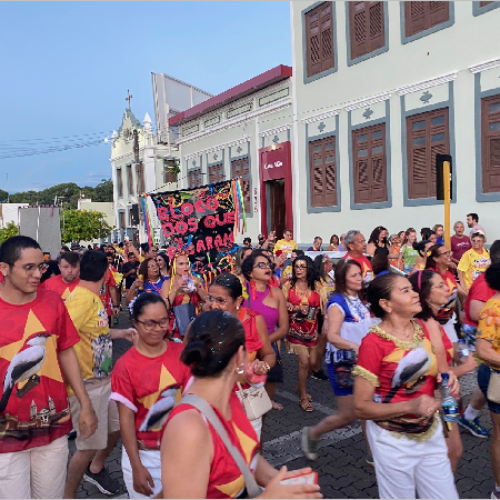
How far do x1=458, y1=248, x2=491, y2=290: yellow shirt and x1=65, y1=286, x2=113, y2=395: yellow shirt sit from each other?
6048 mm

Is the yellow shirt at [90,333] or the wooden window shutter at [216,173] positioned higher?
the wooden window shutter at [216,173]

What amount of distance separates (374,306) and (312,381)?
13.6ft

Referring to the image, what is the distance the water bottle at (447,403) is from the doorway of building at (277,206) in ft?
52.8

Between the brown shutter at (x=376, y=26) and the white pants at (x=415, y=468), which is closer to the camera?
the white pants at (x=415, y=468)

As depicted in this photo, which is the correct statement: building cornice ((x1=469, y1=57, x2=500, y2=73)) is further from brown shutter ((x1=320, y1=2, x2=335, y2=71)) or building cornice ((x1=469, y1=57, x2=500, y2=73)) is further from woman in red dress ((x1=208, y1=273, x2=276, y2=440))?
woman in red dress ((x1=208, y1=273, x2=276, y2=440))

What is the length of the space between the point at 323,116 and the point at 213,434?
50.8 feet

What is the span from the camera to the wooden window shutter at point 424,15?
1254 centimetres

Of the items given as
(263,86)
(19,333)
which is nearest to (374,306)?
(19,333)

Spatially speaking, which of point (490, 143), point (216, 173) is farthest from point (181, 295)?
point (216, 173)

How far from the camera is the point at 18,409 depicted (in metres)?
2.83

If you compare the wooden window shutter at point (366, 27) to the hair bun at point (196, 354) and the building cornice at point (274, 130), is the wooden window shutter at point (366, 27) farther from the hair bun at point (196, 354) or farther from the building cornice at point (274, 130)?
the hair bun at point (196, 354)

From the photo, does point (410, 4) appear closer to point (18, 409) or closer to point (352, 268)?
point (352, 268)

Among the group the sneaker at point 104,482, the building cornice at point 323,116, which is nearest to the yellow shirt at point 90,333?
the sneaker at point 104,482

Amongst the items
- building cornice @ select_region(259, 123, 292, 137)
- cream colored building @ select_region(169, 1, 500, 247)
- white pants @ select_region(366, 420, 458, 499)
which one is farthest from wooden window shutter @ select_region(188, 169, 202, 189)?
white pants @ select_region(366, 420, 458, 499)
